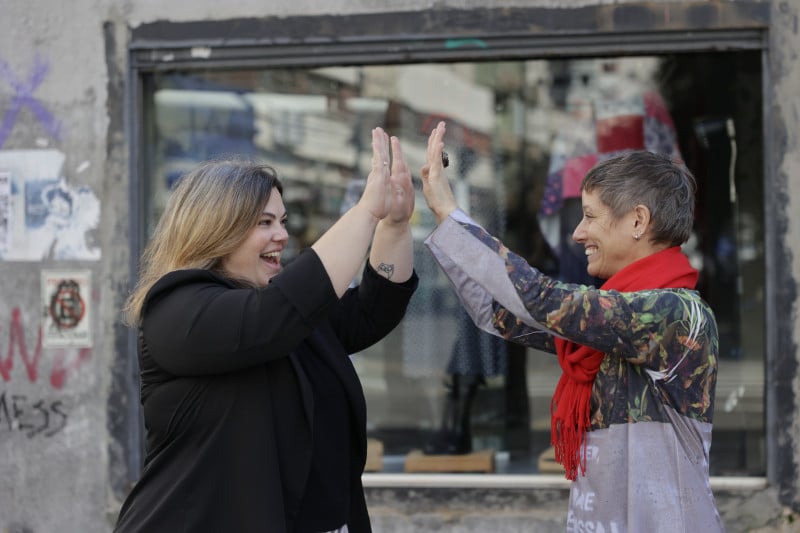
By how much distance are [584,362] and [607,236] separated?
31 centimetres

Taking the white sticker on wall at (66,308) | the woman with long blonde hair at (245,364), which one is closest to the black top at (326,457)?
the woman with long blonde hair at (245,364)

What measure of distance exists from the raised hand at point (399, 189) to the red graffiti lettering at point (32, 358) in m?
2.65

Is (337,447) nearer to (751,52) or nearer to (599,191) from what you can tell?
(599,191)

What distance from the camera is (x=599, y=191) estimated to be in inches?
94.2

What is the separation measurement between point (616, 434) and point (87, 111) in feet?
10.8

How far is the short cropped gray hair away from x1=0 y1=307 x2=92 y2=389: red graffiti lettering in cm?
312

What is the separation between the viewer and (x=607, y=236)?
2.40 meters

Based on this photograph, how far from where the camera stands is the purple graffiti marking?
4750mm

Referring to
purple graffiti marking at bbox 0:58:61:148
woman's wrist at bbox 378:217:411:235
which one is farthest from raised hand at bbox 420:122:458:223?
purple graffiti marking at bbox 0:58:61:148

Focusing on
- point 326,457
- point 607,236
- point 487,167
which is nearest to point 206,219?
point 326,457

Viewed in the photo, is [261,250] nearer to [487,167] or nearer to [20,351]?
[20,351]

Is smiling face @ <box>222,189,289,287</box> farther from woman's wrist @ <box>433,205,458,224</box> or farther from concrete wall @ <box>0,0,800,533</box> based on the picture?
concrete wall @ <box>0,0,800,533</box>

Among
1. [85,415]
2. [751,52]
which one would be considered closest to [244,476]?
[85,415]

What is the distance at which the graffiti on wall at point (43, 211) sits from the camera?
4.73 metres
